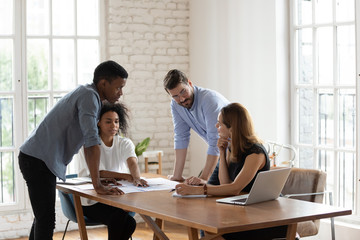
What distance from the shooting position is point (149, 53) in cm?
668

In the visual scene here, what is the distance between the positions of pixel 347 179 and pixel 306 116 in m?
0.70

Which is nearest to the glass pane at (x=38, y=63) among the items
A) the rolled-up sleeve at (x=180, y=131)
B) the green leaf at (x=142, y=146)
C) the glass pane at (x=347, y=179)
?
the green leaf at (x=142, y=146)

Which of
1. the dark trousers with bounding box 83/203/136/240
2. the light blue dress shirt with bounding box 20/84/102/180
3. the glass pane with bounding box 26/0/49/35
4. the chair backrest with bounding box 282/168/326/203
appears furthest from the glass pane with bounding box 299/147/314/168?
the glass pane with bounding box 26/0/49/35

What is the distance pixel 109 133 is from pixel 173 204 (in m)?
1.33

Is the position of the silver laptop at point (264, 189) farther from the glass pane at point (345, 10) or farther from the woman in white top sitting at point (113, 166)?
the glass pane at point (345, 10)

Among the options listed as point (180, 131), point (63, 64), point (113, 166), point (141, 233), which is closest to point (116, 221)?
point (113, 166)

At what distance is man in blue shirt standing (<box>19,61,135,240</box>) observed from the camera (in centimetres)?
381

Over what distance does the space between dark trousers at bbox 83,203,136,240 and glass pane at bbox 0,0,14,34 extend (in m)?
2.52

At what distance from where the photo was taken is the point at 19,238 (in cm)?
614

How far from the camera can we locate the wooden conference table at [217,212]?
2.92 metres

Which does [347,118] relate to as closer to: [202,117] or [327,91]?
[327,91]

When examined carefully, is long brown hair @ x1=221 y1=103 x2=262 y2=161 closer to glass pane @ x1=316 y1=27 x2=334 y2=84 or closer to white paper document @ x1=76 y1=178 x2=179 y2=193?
white paper document @ x1=76 y1=178 x2=179 y2=193

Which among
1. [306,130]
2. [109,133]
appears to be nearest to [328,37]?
[306,130]

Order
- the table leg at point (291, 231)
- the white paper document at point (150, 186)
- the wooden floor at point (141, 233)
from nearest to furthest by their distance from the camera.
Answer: the table leg at point (291, 231) < the white paper document at point (150, 186) < the wooden floor at point (141, 233)
